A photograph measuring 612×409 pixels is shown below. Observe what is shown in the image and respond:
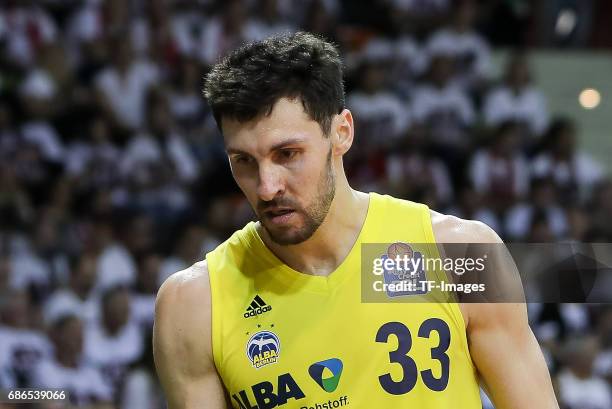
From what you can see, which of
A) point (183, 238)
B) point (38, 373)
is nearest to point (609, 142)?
point (183, 238)

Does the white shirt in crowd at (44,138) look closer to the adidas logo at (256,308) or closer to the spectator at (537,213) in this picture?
the spectator at (537,213)

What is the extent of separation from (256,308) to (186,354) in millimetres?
254

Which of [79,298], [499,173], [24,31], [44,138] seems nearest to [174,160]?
[44,138]

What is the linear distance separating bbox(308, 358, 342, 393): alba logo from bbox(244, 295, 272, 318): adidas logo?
246 mm

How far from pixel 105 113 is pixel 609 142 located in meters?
5.58

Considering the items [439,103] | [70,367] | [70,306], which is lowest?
[70,367]

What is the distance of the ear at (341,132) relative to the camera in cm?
327

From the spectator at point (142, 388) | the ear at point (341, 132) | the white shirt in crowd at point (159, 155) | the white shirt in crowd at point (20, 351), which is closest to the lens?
the ear at point (341, 132)

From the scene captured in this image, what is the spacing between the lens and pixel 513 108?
11.0 metres

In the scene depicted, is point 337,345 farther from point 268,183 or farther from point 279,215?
point 268,183

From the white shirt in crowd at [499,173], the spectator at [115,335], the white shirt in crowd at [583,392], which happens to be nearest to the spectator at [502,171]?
the white shirt in crowd at [499,173]

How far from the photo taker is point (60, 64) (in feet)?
32.5

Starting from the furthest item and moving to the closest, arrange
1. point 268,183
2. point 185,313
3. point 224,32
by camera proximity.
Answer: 1. point 224,32
2. point 185,313
3. point 268,183

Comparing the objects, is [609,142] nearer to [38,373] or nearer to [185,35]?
[185,35]
